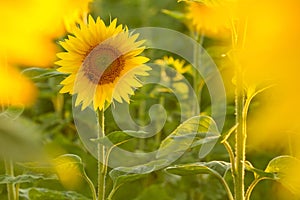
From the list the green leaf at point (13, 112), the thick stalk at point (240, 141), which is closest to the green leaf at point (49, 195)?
the green leaf at point (13, 112)

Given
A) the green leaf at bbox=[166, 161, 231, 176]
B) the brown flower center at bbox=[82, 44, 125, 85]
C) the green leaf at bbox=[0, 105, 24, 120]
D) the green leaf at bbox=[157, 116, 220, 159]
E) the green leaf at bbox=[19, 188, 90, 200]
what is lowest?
the green leaf at bbox=[19, 188, 90, 200]

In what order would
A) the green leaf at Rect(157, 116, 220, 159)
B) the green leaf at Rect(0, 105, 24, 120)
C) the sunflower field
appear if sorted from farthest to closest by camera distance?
the green leaf at Rect(0, 105, 24, 120)
the green leaf at Rect(157, 116, 220, 159)
the sunflower field

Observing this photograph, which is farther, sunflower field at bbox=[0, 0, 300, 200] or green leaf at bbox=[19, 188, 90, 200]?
green leaf at bbox=[19, 188, 90, 200]

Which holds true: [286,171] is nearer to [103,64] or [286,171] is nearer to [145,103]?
[103,64]

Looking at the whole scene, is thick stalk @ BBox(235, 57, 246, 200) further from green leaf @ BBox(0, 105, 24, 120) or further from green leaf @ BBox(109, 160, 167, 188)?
green leaf @ BBox(0, 105, 24, 120)

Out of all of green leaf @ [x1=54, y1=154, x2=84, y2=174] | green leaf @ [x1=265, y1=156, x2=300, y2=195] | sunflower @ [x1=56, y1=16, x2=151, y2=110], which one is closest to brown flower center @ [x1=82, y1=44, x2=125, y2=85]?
sunflower @ [x1=56, y1=16, x2=151, y2=110]

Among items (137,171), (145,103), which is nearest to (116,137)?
(137,171)

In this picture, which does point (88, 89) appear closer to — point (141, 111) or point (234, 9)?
point (234, 9)

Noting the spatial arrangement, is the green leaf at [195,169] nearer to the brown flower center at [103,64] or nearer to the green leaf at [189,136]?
the green leaf at [189,136]
